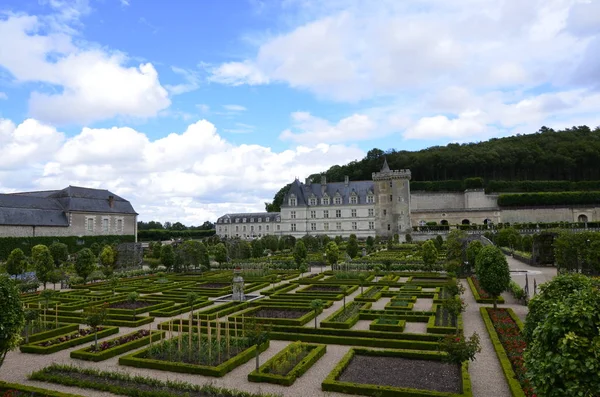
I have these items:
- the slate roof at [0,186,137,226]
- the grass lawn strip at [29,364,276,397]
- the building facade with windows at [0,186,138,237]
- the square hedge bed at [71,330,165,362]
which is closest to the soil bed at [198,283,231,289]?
the square hedge bed at [71,330,165,362]

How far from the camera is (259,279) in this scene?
27703 millimetres

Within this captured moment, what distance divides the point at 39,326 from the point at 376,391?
1277 cm

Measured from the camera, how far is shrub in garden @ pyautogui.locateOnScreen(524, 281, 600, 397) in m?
5.49

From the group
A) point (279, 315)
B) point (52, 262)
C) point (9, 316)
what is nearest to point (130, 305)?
point (279, 315)

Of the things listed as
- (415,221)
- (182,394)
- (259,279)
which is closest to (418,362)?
(182,394)

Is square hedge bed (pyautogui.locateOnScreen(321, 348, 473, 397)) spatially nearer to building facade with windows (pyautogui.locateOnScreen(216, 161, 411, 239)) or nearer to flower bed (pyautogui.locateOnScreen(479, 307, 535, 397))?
flower bed (pyautogui.locateOnScreen(479, 307, 535, 397))

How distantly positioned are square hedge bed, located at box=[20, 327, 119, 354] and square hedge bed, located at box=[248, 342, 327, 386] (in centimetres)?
684

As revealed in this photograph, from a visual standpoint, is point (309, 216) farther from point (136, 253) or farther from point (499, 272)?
point (499, 272)

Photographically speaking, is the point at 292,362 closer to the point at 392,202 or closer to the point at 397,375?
the point at 397,375

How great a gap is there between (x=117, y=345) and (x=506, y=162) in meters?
83.7

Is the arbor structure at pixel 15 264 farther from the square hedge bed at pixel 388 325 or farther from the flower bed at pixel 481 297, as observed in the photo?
the flower bed at pixel 481 297

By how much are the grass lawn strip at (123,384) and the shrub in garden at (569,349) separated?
5.29 metres

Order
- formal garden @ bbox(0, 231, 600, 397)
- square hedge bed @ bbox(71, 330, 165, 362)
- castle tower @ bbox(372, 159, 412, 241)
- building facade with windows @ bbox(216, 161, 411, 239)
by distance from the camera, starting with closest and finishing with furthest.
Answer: formal garden @ bbox(0, 231, 600, 397) < square hedge bed @ bbox(71, 330, 165, 362) < castle tower @ bbox(372, 159, 412, 241) < building facade with windows @ bbox(216, 161, 411, 239)

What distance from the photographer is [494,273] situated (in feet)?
55.0
